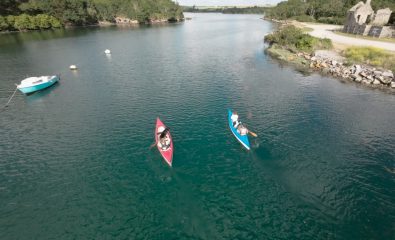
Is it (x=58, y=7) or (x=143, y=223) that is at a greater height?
(x=58, y=7)

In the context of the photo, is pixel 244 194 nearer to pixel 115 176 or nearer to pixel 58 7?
pixel 115 176

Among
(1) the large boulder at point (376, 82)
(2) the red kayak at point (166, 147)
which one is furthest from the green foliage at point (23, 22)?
(1) the large boulder at point (376, 82)

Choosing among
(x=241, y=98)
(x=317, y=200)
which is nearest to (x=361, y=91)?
(x=241, y=98)

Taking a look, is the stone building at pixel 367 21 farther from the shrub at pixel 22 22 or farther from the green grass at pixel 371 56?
the shrub at pixel 22 22

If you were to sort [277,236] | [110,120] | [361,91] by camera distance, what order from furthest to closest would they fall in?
[361,91], [110,120], [277,236]

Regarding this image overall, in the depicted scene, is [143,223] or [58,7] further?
[58,7]

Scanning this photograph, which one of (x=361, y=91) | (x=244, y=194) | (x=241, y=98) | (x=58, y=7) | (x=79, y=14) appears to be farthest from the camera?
(x=79, y=14)

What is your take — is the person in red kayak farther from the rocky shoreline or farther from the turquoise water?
the rocky shoreline

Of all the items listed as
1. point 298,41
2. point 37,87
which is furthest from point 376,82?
point 37,87
